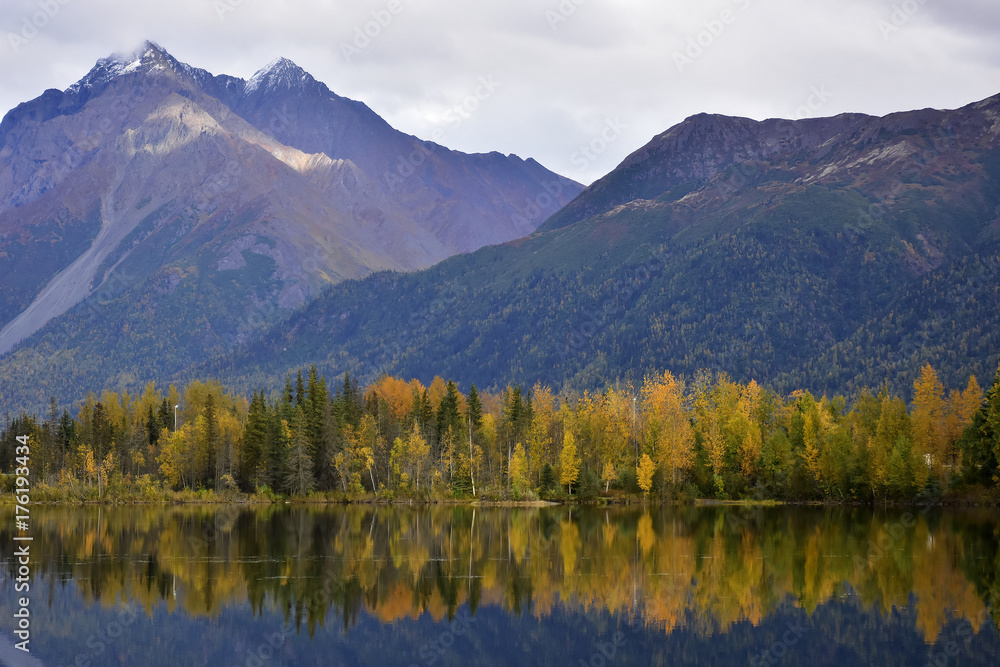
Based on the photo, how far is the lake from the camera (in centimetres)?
4769

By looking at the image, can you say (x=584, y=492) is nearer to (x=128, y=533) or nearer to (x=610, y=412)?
(x=610, y=412)

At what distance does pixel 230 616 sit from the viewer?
54781 mm

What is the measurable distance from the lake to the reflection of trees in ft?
0.78

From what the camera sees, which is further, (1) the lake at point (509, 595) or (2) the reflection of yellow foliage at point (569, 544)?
Result: (2) the reflection of yellow foliage at point (569, 544)

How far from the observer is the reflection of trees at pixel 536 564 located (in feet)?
188

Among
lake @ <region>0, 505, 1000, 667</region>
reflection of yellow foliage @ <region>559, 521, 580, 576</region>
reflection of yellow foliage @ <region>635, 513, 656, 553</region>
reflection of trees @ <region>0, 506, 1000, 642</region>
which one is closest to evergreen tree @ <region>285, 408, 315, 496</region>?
reflection of trees @ <region>0, 506, 1000, 642</region>

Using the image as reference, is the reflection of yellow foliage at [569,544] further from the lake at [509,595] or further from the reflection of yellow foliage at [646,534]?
the reflection of yellow foliage at [646,534]

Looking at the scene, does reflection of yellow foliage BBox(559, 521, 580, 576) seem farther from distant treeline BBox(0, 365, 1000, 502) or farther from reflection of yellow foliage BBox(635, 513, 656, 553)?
distant treeline BBox(0, 365, 1000, 502)

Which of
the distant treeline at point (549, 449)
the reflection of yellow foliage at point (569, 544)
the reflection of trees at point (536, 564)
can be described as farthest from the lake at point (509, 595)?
the distant treeline at point (549, 449)

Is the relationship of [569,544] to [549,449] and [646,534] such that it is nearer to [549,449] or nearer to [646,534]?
[646,534]

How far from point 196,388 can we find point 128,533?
8025cm

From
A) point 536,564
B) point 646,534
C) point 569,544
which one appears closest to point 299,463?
point 646,534

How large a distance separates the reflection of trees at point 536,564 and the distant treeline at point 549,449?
905 inches

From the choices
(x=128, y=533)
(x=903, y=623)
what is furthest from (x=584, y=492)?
(x=903, y=623)
